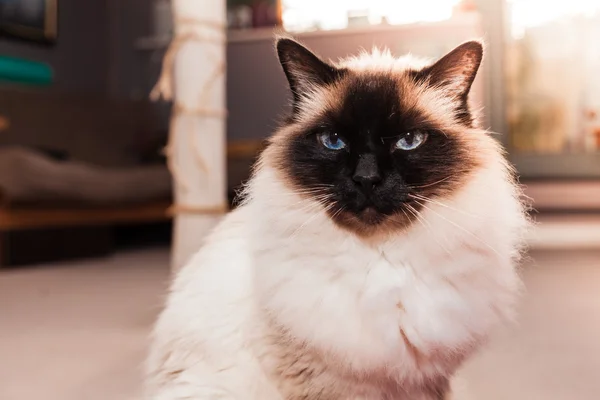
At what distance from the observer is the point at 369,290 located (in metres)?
0.80

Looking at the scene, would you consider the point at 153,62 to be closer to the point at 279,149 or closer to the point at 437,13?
the point at 437,13

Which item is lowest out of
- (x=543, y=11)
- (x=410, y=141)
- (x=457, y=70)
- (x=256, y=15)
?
(x=410, y=141)

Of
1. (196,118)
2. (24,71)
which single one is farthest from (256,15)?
(196,118)

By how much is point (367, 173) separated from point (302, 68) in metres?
→ 0.24

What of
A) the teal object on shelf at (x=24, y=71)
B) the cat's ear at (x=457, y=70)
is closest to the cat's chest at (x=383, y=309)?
the cat's ear at (x=457, y=70)

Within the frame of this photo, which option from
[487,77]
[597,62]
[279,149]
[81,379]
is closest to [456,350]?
[279,149]

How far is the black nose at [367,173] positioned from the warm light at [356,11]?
2786 millimetres

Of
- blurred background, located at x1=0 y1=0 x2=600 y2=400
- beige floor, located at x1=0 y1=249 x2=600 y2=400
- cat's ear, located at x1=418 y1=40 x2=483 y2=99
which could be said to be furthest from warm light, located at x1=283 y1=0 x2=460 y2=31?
cat's ear, located at x1=418 y1=40 x2=483 y2=99

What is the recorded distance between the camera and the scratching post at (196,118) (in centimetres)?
155

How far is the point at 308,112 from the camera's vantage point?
35.9 inches

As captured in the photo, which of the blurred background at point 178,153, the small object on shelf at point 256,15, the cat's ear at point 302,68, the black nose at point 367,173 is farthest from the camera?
the small object on shelf at point 256,15

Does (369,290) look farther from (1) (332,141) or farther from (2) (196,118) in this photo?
(2) (196,118)

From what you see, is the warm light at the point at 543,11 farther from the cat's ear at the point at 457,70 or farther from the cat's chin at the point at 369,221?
the cat's chin at the point at 369,221

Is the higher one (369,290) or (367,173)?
(367,173)
